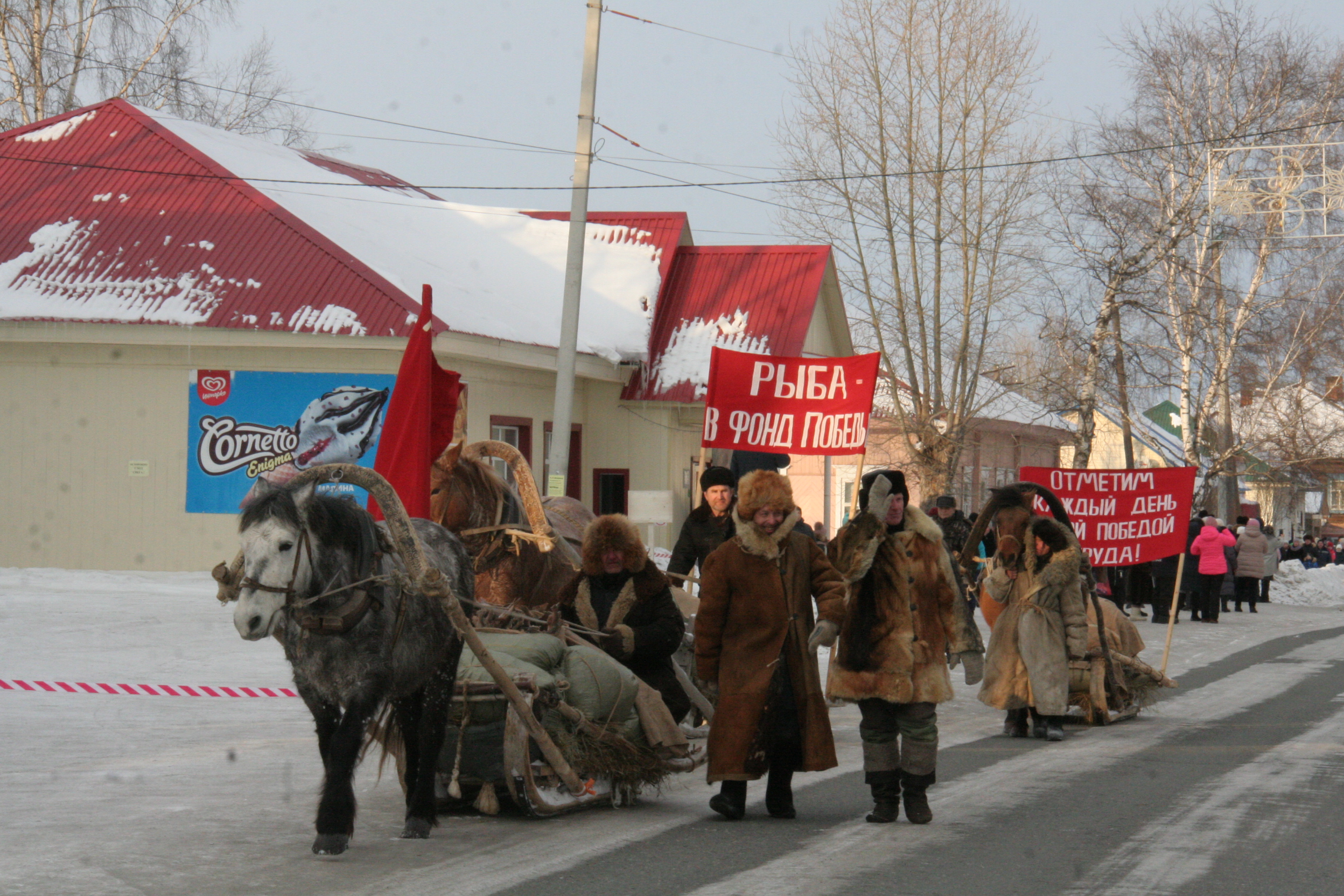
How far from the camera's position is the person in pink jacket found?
77.3 ft

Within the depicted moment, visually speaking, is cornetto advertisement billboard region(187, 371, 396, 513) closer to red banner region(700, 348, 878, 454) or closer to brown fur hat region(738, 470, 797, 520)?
red banner region(700, 348, 878, 454)

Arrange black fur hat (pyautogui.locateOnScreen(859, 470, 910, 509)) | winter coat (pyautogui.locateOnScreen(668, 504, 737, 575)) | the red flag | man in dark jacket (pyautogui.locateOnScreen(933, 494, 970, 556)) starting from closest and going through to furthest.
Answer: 1. black fur hat (pyautogui.locateOnScreen(859, 470, 910, 509))
2. the red flag
3. winter coat (pyautogui.locateOnScreen(668, 504, 737, 575))
4. man in dark jacket (pyautogui.locateOnScreen(933, 494, 970, 556))

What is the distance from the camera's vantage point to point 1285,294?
35.9 metres

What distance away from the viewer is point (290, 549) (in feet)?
20.4

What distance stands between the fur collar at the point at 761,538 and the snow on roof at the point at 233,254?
11268 mm

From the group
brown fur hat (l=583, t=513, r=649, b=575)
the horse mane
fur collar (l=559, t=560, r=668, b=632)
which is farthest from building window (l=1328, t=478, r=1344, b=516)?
brown fur hat (l=583, t=513, r=649, b=575)

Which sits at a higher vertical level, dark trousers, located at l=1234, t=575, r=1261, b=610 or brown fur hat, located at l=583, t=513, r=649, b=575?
brown fur hat, located at l=583, t=513, r=649, b=575

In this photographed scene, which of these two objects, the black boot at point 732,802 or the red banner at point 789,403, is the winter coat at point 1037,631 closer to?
the red banner at point 789,403

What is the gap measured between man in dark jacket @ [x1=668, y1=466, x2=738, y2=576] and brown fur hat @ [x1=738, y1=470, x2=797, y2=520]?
88.6 inches

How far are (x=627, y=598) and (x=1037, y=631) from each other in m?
3.62

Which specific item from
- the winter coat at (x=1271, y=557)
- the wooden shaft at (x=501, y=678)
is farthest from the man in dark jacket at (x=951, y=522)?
the winter coat at (x=1271, y=557)

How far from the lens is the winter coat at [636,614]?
828cm

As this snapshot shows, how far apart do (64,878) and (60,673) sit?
20.0 feet

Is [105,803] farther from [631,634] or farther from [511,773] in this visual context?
[631,634]
